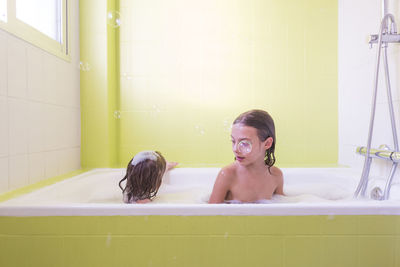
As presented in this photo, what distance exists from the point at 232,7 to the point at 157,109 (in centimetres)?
82

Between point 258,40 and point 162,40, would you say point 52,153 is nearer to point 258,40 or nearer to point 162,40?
point 162,40

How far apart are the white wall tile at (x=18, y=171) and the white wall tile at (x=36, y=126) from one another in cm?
7

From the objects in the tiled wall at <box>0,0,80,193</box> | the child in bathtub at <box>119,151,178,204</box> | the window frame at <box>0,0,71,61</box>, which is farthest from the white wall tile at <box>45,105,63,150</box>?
the child in bathtub at <box>119,151,178,204</box>

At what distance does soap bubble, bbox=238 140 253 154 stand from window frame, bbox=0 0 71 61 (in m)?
1.00

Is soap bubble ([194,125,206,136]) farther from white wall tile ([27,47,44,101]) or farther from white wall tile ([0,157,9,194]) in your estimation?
white wall tile ([0,157,9,194])

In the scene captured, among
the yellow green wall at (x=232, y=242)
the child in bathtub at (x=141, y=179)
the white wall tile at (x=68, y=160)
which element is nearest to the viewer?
the yellow green wall at (x=232, y=242)

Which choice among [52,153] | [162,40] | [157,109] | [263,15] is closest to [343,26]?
[263,15]

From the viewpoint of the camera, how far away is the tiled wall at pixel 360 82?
140 centimetres

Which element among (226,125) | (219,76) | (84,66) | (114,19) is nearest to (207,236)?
(226,125)

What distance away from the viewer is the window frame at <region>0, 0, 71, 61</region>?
3.96 ft

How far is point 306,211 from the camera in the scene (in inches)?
34.4

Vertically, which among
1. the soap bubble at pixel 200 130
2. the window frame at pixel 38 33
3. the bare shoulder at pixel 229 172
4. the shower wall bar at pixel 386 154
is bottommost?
the bare shoulder at pixel 229 172

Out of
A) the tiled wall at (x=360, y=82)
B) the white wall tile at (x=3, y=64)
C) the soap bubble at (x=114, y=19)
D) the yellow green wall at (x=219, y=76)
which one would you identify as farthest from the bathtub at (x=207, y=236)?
the soap bubble at (x=114, y=19)

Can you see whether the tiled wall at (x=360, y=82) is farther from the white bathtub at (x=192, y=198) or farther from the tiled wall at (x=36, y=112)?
the tiled wall at (x=36, y=112)
